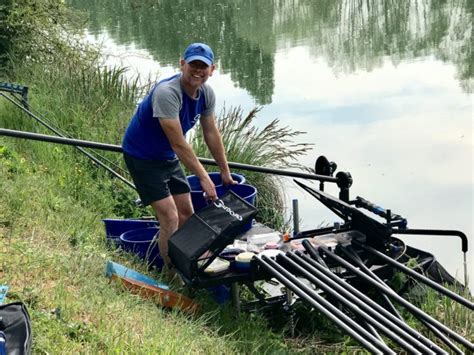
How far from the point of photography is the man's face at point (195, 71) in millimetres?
4016

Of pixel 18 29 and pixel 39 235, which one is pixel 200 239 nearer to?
pixel 39 235

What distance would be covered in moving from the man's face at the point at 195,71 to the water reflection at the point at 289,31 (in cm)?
665

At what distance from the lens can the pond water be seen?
7402 mm

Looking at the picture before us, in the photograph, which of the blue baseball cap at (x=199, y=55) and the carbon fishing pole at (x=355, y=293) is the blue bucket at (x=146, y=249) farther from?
the blue baseball cap at (x=199, y=55)

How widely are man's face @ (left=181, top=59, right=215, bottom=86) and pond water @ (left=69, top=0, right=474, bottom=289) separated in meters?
2.54

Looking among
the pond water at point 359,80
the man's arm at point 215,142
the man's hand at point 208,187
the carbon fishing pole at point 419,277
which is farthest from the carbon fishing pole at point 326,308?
the pond water at point 359,80

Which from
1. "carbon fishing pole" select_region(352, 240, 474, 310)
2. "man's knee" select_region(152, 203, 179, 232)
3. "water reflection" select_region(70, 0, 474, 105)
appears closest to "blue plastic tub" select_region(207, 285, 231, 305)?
"man's knee" select_region(152, 203, 179, 232)

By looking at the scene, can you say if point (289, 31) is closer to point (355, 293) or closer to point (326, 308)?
point (355, 293)

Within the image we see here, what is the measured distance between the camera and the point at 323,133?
30.0ft

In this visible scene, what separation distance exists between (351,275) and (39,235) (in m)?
1.93

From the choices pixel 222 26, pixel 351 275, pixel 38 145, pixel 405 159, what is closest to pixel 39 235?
pixel 351 275

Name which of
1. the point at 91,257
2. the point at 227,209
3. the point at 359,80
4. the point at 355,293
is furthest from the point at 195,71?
the point at 359,80

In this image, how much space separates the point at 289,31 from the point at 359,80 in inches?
257

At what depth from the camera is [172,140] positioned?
4.02 metres
